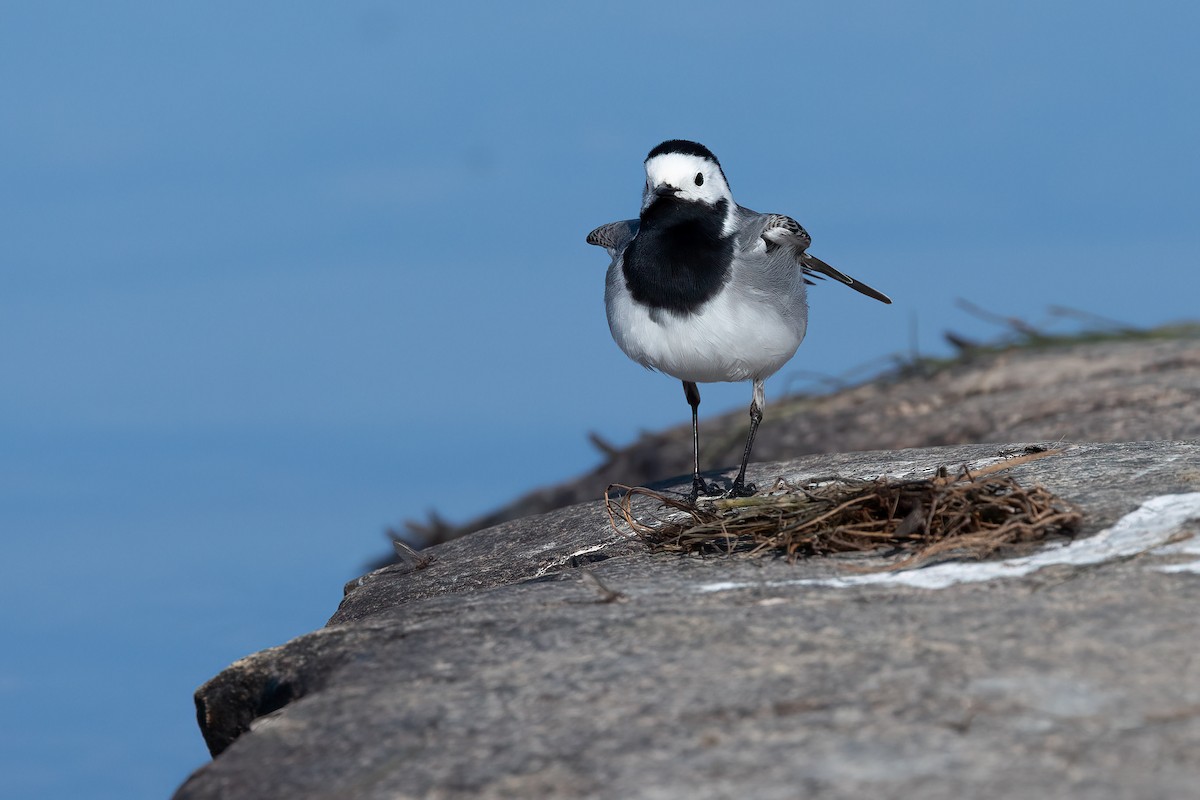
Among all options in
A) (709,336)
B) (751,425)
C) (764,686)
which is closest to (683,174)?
(709,336)

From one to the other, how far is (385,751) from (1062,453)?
131 inches

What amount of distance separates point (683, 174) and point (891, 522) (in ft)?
7.00

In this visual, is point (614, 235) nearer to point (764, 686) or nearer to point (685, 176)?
point (685, 176)

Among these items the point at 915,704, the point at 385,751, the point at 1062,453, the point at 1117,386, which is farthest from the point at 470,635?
the point at 1117,386

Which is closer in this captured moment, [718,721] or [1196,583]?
[718,721]

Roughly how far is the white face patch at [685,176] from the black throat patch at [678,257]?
5 centimetres

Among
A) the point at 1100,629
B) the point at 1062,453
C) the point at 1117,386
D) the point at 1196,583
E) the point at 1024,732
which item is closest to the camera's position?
the point at 1024,732

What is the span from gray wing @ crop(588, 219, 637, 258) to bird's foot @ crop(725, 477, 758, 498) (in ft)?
3.87

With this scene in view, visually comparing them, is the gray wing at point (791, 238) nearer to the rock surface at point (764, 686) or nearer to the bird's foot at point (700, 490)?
the bird's foot at point (700, 490)

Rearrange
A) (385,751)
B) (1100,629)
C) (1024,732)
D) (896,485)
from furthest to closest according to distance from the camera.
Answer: (896,485) < (1100,629) < (385,751) < (1024,732)

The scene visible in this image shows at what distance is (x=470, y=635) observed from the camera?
356cm

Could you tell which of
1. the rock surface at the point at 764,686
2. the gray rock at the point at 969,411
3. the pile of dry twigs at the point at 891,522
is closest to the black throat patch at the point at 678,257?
the pile of dry twigs at the point at 891,522

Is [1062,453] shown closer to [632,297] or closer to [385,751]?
[632,297]

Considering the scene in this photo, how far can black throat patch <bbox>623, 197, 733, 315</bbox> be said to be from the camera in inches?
219
